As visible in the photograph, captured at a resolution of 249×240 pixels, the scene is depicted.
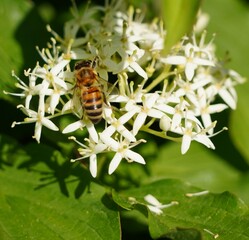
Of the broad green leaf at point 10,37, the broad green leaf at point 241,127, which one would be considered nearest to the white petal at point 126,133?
the broad green leaf at point 10,37

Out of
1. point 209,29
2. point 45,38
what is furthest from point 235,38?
point 45,38

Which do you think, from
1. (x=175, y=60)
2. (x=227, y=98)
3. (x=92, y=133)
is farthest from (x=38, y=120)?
(x=227, y=98)

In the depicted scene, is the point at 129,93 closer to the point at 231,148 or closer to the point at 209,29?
the point at 231,148

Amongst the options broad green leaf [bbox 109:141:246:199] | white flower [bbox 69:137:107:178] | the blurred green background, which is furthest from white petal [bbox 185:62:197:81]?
broad green leaf [bbox 109:141:246:199]

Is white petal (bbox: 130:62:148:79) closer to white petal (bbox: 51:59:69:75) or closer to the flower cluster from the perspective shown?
the flower cluster

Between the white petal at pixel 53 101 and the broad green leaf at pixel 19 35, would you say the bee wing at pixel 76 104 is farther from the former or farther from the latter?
the broad green leaf at pixel 19 35

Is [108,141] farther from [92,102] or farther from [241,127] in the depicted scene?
[241,127]
